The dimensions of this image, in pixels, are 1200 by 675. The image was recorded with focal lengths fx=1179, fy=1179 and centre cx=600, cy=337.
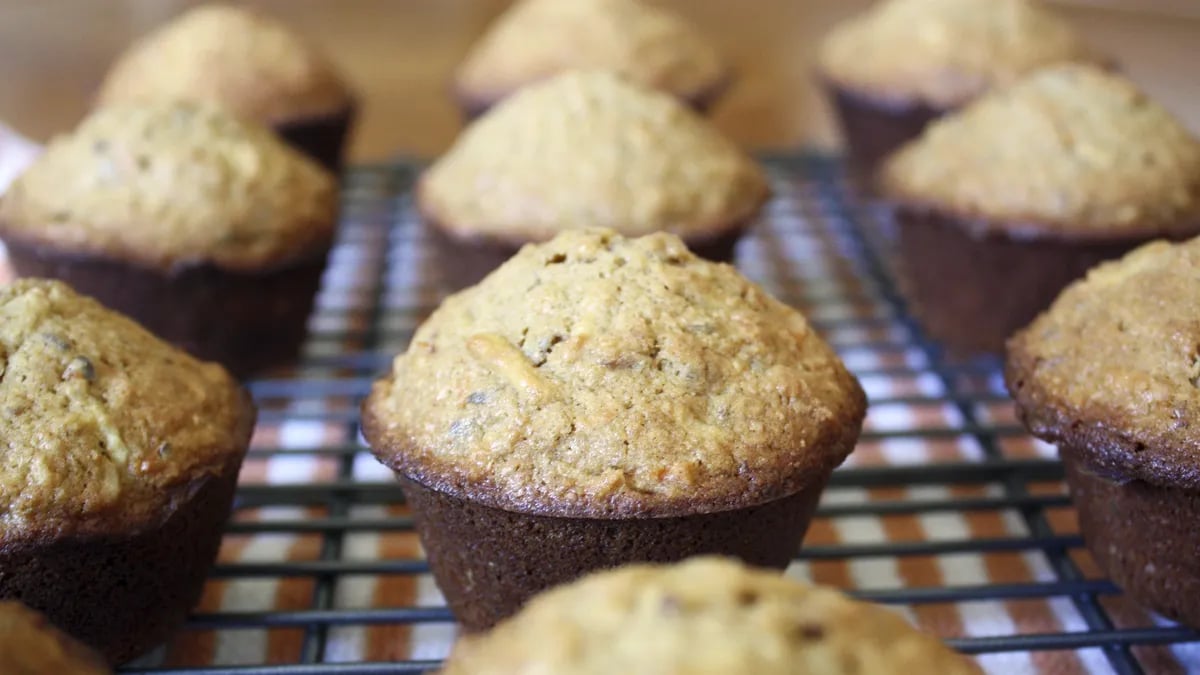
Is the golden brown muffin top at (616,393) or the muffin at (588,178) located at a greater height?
the golden brown muffin top at (616,393)

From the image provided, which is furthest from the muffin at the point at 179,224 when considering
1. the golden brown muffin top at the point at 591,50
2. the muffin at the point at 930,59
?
the muffin at the point at 930,59

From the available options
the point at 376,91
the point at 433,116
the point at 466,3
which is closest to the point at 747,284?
the point at 433,116

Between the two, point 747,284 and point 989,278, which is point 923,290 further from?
point 747,284

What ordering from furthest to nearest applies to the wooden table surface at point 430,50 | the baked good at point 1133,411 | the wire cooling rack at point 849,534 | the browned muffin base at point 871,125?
the wooden table surface at point 430,50
the browned muffin base at point 871,125
the wire cooling rack at point 849,534
the baked good at point 1133,411

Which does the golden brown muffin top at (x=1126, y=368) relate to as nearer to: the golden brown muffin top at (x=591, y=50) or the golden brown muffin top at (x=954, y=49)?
the golden brown muffin top at (x=954, y=49)

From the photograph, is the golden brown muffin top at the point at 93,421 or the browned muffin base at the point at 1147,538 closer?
the golden brown muffin top at the point at 93,421

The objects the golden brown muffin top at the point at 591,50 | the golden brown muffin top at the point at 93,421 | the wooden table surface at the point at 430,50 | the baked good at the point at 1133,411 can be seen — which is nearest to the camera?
the golden brown muffin top at the point at 93,421

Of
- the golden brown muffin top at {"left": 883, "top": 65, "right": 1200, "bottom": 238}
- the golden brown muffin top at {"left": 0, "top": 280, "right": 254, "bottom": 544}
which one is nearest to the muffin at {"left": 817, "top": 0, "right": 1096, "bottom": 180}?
the golden brown muffin top at {"left": 883, "top": 65, "right": 1200, "bottom": 238}
